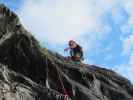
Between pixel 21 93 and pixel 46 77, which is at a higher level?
pixel 46 77

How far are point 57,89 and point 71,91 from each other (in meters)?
1.04

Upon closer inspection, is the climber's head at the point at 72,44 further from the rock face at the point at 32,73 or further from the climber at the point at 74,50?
the rock face at the point at 32,73

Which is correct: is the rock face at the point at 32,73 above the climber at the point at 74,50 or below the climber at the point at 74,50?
below

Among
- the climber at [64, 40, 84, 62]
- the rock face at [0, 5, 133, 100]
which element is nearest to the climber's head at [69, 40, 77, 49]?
the climber at [64, 40, 84, 62]

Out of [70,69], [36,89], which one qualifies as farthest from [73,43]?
[36,89]

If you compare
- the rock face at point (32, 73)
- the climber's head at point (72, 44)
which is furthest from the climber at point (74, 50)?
the rock face at point (32, 73)

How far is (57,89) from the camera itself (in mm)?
24453

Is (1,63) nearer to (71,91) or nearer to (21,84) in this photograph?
(21,84)

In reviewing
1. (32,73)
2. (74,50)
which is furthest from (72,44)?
(32,73)

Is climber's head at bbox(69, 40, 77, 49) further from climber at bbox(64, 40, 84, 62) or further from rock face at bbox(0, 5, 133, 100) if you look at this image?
rock face at bbox(0, 5, 133, 100)

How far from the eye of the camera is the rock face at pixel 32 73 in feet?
73.8

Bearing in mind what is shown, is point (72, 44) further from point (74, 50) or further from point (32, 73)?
point (32, 73)

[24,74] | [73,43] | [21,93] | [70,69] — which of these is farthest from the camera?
[73,43]

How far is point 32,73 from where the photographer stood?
80.0ft
